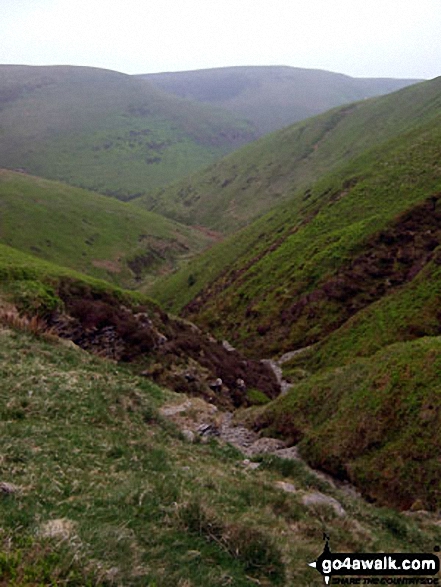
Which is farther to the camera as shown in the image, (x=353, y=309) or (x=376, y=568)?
(x=353, y=309)

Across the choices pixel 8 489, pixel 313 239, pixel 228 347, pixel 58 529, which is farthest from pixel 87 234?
pixel 58 529

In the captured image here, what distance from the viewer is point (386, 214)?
238ft

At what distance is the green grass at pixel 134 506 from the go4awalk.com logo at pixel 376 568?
0.33 metres

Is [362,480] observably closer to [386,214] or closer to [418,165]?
[386,214]

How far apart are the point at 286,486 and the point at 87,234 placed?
509 ft

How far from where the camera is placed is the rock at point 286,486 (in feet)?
47.8

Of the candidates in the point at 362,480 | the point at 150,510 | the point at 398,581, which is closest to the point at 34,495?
the point at 150,510

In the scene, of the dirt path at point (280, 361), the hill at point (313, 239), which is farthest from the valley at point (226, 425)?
the hill at point (313, 239)

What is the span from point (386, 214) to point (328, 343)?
101 feet

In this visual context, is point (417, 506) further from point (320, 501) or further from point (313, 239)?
point (313, 239)

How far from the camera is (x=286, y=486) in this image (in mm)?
15062

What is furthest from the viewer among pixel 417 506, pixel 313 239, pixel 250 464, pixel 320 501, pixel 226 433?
pixel 313 239

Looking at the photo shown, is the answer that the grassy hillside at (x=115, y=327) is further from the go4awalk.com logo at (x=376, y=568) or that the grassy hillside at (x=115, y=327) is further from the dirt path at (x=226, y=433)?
the go4awalk.com logo at (x=376, y=568)

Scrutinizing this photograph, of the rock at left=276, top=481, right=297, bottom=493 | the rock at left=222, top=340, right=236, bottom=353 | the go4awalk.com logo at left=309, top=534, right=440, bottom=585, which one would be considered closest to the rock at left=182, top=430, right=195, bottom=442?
the rock at left=276, top=481, right=297, bottom=493
